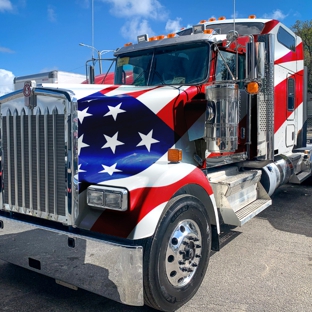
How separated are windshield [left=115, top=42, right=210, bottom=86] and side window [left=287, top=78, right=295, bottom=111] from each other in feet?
7.75

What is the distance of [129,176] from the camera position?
3086 mm

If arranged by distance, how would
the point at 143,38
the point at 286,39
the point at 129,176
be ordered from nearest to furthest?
the point at 129,176 < the point at 143,38 < the point at 286,39

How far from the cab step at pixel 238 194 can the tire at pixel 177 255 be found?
0.67 meters

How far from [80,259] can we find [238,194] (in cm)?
245

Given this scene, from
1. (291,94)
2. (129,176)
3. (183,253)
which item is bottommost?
(183,253)

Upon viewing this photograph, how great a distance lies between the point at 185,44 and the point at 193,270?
2730 mm

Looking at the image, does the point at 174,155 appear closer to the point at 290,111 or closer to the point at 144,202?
the point at 144,202

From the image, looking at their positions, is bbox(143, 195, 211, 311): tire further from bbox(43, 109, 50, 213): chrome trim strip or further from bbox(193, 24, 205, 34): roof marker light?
bbox(193, 24, 205, 34): roof marker light

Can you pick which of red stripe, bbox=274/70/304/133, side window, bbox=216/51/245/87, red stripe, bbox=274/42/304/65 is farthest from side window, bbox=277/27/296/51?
side window, bbox=216/51/245/87

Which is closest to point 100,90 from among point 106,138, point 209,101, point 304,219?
point 106,138

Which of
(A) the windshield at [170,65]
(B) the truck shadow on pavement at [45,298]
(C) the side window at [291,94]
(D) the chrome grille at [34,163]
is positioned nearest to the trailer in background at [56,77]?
(A) the windshield at [170,65]

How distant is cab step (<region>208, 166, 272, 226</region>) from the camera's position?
420 cm

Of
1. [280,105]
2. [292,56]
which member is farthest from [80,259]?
[292,56]

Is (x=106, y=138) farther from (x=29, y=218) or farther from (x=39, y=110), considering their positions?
(x=29, y=218)
